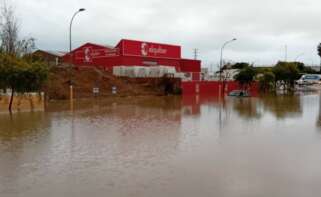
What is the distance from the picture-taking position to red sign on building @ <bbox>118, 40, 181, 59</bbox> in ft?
206

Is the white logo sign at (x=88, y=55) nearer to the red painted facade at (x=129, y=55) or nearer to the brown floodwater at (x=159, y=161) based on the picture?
the red painted facade at (x=129, y=55)

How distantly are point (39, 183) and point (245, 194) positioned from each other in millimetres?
4422

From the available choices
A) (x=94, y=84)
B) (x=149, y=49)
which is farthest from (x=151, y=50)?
(x=94, y=84)

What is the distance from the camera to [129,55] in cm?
6331

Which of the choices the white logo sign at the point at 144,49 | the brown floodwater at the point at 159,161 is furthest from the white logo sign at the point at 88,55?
the brown floodwater at the point at 159,161

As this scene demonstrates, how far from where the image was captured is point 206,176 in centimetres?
942

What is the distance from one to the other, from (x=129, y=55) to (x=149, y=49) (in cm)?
529

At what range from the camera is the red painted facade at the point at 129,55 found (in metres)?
63.0

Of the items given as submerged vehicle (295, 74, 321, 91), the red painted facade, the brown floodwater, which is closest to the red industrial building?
the red painted facade

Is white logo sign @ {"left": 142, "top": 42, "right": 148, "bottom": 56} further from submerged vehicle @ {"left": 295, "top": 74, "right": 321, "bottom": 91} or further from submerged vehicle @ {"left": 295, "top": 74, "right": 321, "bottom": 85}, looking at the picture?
submerged vehicle @ {"left": 295, "top": 74, "right": 321, "bottom": 85}

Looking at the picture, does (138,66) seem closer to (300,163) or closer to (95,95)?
(95,95)

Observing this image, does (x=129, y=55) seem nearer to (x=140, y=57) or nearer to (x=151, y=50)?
(x=140, y=57)

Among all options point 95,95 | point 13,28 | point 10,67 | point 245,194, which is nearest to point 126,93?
point 95,95

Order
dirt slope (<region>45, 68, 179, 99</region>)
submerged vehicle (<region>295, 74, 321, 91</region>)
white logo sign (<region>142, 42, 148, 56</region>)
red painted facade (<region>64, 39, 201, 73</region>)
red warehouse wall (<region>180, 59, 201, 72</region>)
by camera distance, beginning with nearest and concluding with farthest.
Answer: dirt slope (<region>45, 68, 179, 99</region>) < red painted facade (<region>64, 39, 201, 73</region>) < white logo sign (<region>142, 42, 148, 56</region>) < red warehouse wall (<region>180, 59, 201, 72</region>) < submerged vehicle (<region>295, 74, 321, 91</region>)
